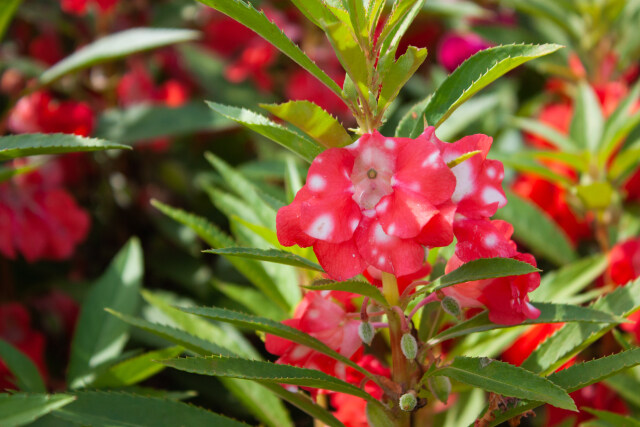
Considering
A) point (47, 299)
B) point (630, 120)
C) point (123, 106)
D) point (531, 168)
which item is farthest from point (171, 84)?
point (630, 120)

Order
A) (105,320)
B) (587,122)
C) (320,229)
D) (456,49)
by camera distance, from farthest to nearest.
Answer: (456,49)
(587,122)
(105,320)
(320,229)

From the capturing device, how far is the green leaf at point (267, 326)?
0.60 metres

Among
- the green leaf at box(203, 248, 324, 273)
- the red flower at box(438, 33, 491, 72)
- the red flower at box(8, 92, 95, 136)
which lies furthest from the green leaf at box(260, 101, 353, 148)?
the red flower at box(438, 33, 491, 72)

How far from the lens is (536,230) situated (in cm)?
124

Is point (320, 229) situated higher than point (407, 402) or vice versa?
point (320, 229)

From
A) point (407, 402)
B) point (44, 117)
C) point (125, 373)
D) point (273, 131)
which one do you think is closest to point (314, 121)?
point (273, 131)

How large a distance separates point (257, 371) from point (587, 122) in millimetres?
967

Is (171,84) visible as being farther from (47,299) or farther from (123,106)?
(47,299)

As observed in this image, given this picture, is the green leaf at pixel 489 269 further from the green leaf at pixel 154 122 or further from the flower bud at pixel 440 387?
the green leaf at pixel 154 122

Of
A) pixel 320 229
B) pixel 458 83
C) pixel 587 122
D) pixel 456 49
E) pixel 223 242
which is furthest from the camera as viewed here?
pixel 456 49

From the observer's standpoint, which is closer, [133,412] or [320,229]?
[320,229]

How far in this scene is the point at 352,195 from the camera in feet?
1.94

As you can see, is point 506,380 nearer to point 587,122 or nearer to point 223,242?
point 223,242

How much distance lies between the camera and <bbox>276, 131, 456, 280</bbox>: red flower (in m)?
0.55
